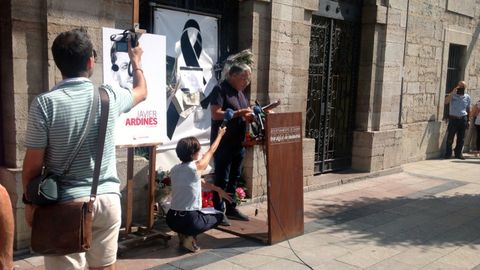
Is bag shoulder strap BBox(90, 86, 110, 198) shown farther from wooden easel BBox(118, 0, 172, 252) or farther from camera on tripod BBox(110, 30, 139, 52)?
wooden easel BBox(118, 0, 172, 252)

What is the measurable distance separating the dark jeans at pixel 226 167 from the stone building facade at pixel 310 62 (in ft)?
2.96

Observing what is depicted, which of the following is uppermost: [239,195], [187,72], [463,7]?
[463,7]

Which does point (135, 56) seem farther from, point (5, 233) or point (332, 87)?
point (332, 87)

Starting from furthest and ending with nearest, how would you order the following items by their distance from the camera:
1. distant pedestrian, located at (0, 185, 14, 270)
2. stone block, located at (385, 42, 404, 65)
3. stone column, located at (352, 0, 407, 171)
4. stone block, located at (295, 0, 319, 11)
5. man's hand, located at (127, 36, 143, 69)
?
1. stone block, located at (385, 42, 404, 65)
2. stone column, located at (352, 0, 407, 171)
3. stone block, located at (295, 0, 319, 11)
4. man's hand, located at (127, 36, 143, 69)
5. distant pedestrian, located at (0, 185, 14, 270)

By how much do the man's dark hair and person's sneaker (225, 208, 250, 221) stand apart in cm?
345

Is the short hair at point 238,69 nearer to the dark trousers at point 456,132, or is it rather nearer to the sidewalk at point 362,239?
the sidewalk at point 362,239

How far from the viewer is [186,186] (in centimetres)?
446

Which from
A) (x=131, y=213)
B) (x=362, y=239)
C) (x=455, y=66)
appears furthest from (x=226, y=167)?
(x=455, y=66)

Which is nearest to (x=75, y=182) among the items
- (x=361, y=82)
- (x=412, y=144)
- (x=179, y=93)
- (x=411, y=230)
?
(x=179, y=93)

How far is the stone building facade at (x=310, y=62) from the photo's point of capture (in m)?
4.24

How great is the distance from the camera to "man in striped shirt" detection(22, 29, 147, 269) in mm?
2352

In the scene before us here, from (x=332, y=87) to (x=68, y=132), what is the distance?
632 centimetres

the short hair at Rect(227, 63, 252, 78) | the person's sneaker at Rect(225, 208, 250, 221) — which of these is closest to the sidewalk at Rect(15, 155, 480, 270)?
the person's sneaker at Rect(225, 208, 250, 221)

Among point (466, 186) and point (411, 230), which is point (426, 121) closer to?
point (466, 186)
